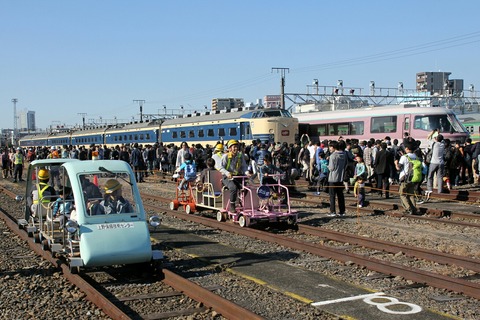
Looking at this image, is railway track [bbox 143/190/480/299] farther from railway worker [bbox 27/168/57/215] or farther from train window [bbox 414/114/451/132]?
train window [bbox 414/114/451/132]

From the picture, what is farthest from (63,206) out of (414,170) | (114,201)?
(414,170)

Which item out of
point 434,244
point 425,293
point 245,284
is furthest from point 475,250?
point 245,284

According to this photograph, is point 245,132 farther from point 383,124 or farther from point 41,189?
point 41,189

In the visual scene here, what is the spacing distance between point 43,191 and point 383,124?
71.6 ft

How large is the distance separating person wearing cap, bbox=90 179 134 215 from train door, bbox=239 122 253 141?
2283 cm

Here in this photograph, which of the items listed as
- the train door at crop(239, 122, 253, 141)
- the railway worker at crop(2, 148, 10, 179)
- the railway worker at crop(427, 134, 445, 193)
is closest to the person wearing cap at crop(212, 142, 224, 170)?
the railway worker at crop(427, 134, 445, 193)

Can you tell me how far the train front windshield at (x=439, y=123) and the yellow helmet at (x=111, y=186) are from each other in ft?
70.5

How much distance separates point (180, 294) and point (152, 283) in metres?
0.77

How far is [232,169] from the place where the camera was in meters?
13.0

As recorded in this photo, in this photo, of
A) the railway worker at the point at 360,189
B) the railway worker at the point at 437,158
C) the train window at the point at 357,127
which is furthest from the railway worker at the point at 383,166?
the train window at the point at 357,127

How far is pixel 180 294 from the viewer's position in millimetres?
7402

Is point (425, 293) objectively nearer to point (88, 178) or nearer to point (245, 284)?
point (245, 284)

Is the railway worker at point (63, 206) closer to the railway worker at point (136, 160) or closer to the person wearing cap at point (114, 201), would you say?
the person wearing cap at point (114, 201)

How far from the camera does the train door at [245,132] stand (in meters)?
31.3
